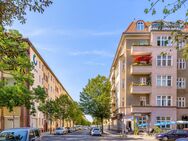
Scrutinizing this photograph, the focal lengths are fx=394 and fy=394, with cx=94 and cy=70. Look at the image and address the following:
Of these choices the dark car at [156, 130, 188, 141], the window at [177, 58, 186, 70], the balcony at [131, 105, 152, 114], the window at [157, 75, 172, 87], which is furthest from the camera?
the window at [177, 58, 186, 70]

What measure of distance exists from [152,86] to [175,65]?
14.9 ft

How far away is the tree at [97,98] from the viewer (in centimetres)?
7325

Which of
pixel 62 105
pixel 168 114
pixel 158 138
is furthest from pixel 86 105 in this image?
pixel 158 138

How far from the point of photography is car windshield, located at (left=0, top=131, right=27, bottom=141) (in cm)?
1612

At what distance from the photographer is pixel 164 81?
5816cm

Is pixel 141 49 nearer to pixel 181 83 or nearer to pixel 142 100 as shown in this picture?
pixel 142 100

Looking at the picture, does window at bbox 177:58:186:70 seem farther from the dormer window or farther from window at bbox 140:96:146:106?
the dormer window

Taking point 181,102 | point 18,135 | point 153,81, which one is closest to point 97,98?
point 153,81

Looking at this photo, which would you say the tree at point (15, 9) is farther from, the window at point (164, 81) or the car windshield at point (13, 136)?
the window at point (164, 81)

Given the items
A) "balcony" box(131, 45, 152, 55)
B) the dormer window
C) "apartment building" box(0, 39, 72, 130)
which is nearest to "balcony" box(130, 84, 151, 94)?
"balcony" box(131, 45, 152, 55)

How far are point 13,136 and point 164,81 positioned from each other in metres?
44.1

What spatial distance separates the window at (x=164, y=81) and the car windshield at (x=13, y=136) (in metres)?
43.3

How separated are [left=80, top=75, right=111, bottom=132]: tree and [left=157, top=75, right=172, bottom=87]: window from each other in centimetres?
1710

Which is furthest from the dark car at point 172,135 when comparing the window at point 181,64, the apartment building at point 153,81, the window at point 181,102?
the window at point 181,64
